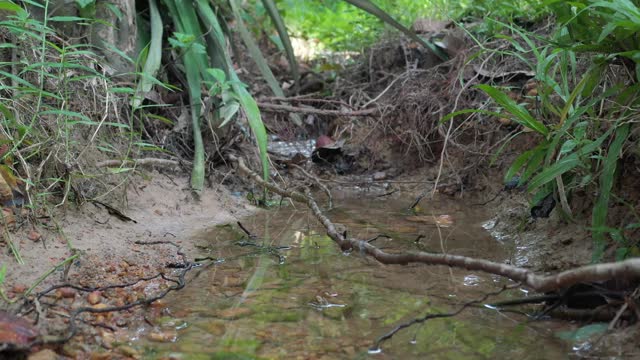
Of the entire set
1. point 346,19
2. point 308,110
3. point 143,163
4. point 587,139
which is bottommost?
point 143,163

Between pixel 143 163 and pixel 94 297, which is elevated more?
pixel 143 163

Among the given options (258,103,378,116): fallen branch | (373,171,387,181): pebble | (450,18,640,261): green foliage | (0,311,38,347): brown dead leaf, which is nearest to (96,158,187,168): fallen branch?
(258,103,378,116): fallen branch

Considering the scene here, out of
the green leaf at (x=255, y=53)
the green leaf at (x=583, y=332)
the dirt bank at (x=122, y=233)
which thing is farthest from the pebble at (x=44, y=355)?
the green leaf at (x=255, y=53)

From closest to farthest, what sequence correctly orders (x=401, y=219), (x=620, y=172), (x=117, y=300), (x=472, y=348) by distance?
A: (x=472, y=348) → (x=117, y=300) → (x=620, y=172) → (x=401, y=219)

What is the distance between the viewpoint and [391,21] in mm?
3281

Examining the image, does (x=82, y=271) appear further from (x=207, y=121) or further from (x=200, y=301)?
(x=207, y=121)

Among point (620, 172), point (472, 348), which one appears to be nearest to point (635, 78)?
point (620, 172)

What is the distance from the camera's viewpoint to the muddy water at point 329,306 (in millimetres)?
1481

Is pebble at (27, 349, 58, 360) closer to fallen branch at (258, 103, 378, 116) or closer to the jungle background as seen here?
the jungle background

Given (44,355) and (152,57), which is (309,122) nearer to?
(152,57)

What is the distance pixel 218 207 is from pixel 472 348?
151cm

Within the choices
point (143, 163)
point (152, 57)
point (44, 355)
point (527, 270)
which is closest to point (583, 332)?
point (527, 270)

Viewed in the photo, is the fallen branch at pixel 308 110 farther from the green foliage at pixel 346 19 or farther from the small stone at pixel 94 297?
the small stone at pixel 94 297

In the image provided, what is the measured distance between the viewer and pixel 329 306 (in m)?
1.73
